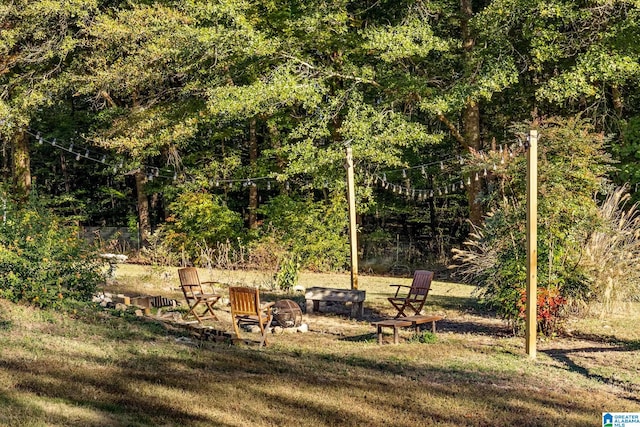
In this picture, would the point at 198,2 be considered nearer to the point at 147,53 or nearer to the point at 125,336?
the point at 147,53

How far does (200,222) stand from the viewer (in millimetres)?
23719

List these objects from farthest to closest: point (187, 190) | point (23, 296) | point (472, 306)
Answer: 1. point (187, 190)
2. point (472, 306)
3. point (23, 296)

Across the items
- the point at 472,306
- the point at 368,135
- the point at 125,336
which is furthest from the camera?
the point at 368,135

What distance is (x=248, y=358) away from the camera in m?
8.48

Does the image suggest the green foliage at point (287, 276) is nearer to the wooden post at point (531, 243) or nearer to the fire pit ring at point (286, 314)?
the fire pit ring at point (286, 314)

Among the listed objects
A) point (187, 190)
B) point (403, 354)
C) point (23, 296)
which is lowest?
point (403, 354)

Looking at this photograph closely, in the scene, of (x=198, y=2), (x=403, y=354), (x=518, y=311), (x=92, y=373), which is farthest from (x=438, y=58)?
(x=92, y=373)

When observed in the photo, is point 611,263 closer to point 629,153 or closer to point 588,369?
point 588,369

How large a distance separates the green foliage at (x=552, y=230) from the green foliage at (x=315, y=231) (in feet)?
32.2

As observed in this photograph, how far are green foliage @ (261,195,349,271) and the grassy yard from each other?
9759 millimetres

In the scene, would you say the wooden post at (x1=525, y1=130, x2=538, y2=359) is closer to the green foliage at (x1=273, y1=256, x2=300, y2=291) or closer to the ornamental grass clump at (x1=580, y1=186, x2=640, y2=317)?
the ornamental grass clump at (x1=580, y1=186, x2=640, y2=317)

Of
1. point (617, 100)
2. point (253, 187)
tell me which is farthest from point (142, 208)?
point (617, 100)

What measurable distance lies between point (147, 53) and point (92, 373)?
54.7 ft

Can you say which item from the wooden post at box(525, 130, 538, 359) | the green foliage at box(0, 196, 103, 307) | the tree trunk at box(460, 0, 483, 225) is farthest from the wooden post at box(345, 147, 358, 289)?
the tree trunk at box(460, 0, 483, 225)
